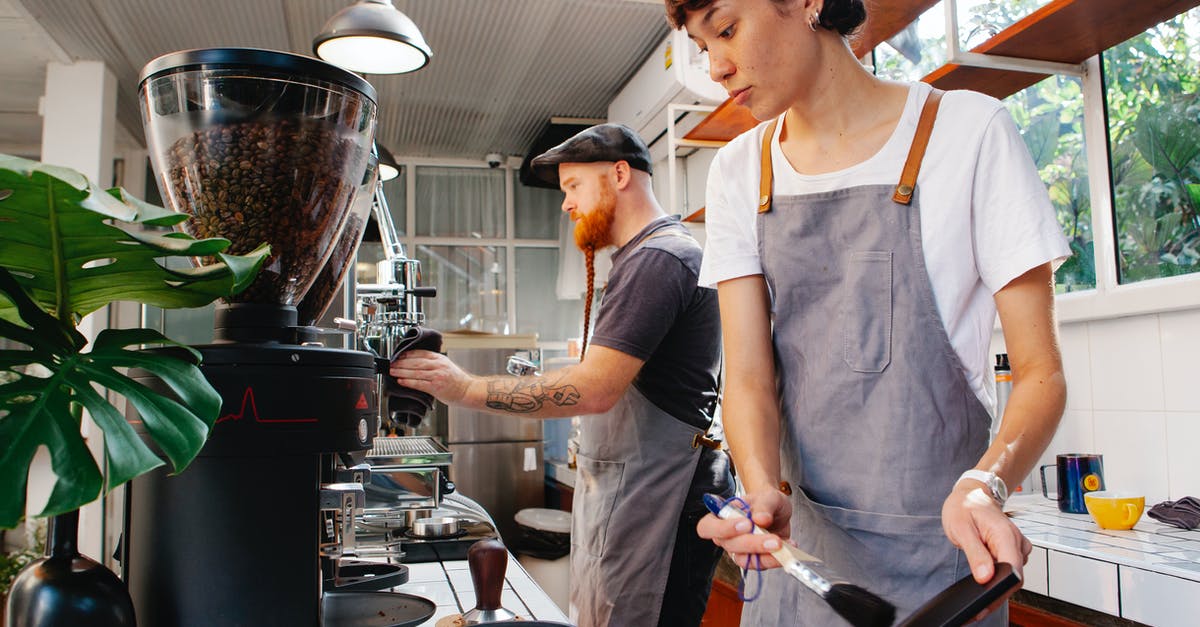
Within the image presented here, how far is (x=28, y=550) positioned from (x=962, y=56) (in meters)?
5.18

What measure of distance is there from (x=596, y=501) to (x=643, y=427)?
0.19 m

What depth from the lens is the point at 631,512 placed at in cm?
168

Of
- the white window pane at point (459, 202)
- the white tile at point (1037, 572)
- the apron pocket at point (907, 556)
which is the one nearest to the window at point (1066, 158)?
the white tile at point (1037, 572)

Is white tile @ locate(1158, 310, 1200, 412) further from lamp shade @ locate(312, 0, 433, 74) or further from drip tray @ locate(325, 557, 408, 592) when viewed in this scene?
lamp shade @ locate(312, 0, 433, 74)

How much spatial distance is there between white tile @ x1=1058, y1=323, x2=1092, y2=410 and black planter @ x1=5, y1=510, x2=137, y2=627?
7.49ft

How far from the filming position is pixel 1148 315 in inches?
84.4

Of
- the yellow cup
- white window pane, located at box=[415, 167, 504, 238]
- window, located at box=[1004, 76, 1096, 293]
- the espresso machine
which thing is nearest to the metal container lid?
the espresso machine

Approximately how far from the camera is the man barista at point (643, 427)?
1.65m

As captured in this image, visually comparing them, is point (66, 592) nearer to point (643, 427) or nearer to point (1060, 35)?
point (643, 427)

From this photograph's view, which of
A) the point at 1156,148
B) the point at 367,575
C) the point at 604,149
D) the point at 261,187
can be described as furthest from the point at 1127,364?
the point at 261,187

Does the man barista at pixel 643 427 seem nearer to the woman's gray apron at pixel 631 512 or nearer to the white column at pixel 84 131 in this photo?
the woman's gray apron at pixel 631 512

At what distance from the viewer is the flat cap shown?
1.96m

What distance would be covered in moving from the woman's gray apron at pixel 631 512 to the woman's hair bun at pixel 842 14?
2.82ft

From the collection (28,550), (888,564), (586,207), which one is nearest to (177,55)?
(888,564)
